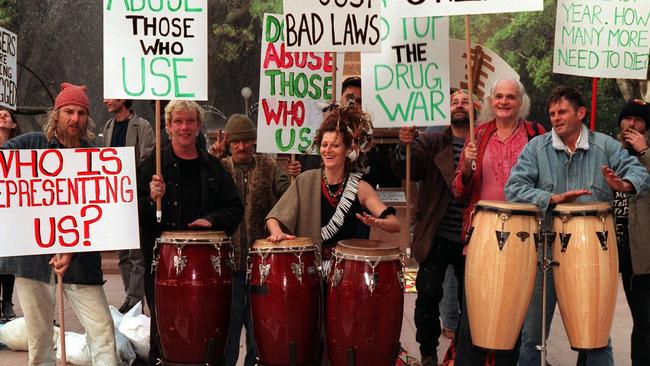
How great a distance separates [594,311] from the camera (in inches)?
181

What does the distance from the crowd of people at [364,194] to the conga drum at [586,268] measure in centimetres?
14

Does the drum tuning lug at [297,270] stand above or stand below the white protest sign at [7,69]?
below

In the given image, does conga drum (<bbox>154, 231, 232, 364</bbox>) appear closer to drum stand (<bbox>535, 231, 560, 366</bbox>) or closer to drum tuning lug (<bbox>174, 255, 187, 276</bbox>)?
drum tuning lug (<bbox>174, 255, 187, 276</bbox>)

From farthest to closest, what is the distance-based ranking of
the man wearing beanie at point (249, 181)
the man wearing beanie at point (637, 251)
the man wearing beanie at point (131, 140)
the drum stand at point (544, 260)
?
the man wearing beanie at point (131, 140)
the man wearing beanie at point (249, 181)
the man wearing beanie at point (637, 251)
the drum stand at point (544, 260)

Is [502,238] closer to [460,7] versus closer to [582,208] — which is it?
[582,208]

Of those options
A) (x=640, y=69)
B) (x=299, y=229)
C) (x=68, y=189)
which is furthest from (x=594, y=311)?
(x=68, y=189)

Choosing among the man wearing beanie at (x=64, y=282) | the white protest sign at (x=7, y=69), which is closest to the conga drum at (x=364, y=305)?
the man wearing beanie at (x=64, y=282)

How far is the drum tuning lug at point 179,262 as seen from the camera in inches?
193

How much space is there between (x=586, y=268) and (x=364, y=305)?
1.31m

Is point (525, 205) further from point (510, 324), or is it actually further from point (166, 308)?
point (166, 308)

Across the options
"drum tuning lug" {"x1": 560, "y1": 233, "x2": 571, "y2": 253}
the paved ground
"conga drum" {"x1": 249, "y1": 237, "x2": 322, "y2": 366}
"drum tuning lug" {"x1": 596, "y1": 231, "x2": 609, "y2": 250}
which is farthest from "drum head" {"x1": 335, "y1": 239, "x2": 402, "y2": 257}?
the paved ground

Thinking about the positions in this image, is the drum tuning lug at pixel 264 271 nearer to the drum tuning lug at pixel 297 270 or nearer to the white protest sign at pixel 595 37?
the drum tuning lug at pixel 297 270

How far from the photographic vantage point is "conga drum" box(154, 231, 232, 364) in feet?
16.0

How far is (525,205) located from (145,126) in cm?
445
